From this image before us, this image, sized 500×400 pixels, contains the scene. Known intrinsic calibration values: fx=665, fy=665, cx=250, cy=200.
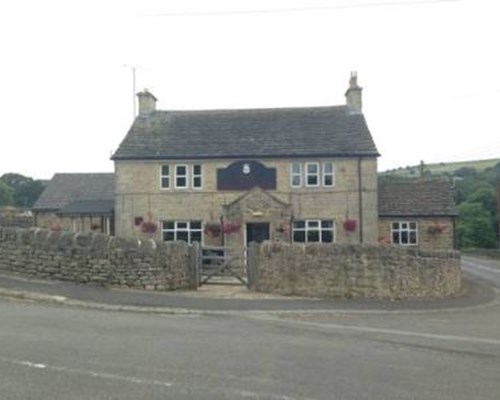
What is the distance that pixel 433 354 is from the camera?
32.2 ft

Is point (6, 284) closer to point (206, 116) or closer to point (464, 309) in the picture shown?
point (464, 309)

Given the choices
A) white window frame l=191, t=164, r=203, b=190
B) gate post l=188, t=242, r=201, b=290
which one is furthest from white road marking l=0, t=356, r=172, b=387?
white window frame l=191, t=164, r=203, b=190

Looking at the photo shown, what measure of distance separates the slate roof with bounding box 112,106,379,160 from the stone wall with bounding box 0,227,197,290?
16.7 m

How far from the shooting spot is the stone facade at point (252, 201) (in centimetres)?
3316

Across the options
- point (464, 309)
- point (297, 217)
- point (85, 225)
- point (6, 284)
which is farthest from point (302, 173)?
point (6, 284)

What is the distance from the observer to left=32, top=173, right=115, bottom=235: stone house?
38594 millimetres

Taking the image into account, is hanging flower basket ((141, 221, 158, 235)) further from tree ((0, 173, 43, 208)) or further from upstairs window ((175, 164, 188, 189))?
tree ((0, 173, 43, 208))

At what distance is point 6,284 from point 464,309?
41.3 feet

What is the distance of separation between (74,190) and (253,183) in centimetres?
1891

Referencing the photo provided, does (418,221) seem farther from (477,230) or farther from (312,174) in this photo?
(477,230)

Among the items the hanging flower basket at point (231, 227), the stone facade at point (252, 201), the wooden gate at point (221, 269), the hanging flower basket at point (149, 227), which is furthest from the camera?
the hanging flower basket at point (149, 227)

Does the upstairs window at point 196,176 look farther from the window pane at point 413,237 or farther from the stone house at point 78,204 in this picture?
the window pane at point 413,237

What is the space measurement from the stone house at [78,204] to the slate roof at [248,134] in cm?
546

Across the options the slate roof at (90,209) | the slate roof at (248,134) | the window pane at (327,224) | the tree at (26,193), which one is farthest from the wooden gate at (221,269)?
the tree at (26,193)
